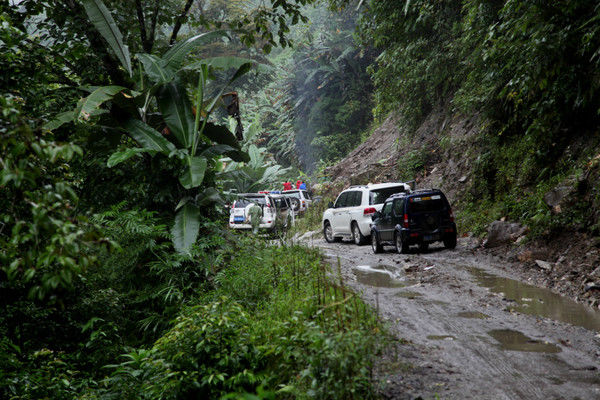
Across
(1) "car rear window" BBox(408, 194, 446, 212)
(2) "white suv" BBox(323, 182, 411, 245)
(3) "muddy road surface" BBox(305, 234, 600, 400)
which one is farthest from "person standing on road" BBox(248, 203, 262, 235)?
(2) "white suv" BBox(323, 182, 411, 245)

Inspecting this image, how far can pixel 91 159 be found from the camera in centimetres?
912

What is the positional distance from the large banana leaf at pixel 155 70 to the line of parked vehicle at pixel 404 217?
7286 mm

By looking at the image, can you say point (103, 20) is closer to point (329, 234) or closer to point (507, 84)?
point (507, 84)

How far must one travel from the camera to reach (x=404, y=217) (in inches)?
518

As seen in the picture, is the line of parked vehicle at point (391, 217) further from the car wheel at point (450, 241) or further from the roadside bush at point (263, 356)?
the roadside bush at point (263, 356)

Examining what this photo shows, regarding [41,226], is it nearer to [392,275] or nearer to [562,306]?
[562,306]

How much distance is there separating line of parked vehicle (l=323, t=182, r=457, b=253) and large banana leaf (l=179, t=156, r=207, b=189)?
22.2 ft

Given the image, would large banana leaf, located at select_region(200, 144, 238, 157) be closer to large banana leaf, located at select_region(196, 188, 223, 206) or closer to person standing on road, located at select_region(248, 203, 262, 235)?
large banana leaf, located at select_region(196, 188, 223, 206)

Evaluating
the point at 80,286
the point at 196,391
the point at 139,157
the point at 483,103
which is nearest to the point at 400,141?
the point at 483,103

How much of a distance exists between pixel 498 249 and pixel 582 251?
2903mm

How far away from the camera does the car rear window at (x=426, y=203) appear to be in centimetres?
1315

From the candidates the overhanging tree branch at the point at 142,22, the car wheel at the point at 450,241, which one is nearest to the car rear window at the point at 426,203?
the car wheel at the point at 450,241

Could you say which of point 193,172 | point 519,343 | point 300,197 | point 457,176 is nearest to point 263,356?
point 519,343

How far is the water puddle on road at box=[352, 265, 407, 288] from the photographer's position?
962 cm
